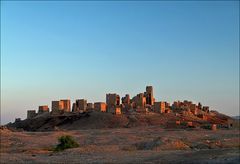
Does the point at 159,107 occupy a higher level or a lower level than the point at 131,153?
higher

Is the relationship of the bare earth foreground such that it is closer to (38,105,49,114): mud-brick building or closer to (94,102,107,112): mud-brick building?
(94,102,107,112): mud-brick building

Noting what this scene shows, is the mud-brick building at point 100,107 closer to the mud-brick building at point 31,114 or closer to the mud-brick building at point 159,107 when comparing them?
the mud-brick building at point 159,107

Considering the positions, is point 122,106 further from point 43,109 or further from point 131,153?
point 131,153

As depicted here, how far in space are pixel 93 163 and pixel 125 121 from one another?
151 ft

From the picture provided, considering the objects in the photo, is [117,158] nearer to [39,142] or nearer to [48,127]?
[39,142]

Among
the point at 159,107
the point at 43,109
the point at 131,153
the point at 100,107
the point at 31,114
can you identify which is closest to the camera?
the point at 131,153

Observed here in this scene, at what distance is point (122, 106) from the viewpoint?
250ft

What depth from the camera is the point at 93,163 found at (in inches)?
791

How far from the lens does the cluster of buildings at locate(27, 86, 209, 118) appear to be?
73.2m

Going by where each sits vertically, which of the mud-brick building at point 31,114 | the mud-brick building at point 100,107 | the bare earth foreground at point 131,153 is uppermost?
the mud-brick building at point 100,107

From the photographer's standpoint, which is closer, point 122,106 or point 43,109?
point 122,106

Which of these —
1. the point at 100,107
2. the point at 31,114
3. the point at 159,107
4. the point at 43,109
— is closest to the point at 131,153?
the point at 159,107

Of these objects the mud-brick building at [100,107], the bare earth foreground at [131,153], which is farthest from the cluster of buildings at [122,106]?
the bare earth foreground at [131,153]

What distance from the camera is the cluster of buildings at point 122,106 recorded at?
73.2m
